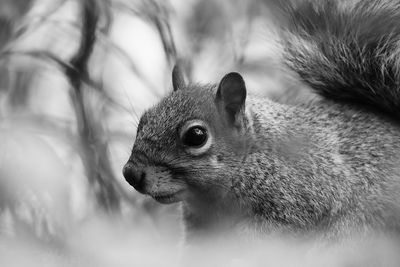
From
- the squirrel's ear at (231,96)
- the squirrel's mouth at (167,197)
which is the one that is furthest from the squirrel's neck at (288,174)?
the squirrel's mouth at (167,197)

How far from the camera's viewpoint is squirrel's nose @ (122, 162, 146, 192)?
1669 mm

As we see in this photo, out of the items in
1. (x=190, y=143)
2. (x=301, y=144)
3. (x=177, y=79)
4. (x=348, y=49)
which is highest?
(x=348, y=49)

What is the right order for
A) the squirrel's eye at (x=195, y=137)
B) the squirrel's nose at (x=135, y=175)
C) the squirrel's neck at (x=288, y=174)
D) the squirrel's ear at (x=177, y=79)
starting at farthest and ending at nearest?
the squirrel's ear at (x=177, y=79) → the squirrel's neck at (x=288, y=174) → the squirrel's eye at (x=195, y=137) → the squirrel's nose at (x=135, y=175)

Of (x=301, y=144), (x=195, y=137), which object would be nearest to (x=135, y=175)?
(x=195, y=137)

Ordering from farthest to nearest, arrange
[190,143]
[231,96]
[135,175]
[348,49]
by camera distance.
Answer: [348,49] < [231,96] < [190,143] < [135,175]

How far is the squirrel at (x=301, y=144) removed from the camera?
5.90 ft

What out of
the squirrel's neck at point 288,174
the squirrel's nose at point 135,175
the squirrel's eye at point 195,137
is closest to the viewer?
the squirrel's nose at point 135,175

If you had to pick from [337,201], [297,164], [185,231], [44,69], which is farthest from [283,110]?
[44,69]

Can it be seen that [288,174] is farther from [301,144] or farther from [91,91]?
[91,91]

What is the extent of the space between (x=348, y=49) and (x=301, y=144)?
1.42 ft

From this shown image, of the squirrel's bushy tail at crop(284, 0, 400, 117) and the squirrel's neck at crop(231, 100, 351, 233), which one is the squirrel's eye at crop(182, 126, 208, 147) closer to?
the squirrel's neck at crop(231, 100, 351, 233)

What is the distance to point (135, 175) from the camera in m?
1.67

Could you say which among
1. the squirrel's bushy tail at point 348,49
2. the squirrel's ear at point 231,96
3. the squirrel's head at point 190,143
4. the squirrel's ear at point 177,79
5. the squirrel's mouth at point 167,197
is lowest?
the squirrel's mouth at point 167,197

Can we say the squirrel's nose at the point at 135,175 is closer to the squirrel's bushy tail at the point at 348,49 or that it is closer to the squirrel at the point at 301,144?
the squirrel at the point at 301,144
